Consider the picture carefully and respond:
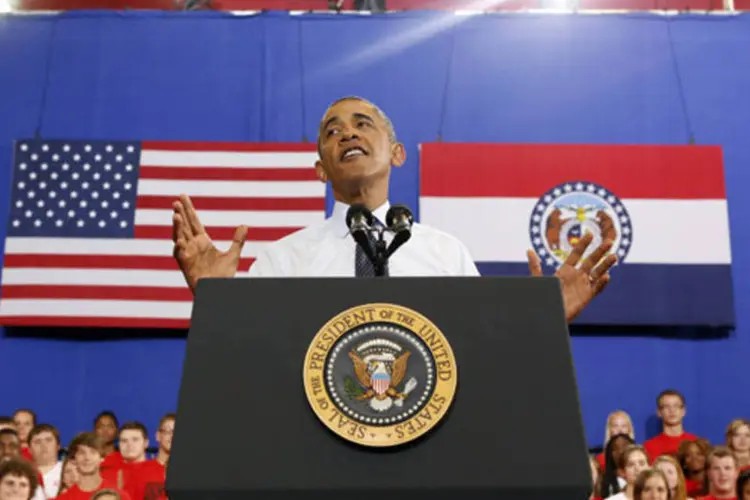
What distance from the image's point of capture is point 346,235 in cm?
216

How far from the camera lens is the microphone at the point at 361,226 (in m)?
1.52

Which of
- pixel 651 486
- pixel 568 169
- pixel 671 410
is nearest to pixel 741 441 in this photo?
pixel 671 410

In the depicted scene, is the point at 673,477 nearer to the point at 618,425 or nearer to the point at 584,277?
the point at 618,425

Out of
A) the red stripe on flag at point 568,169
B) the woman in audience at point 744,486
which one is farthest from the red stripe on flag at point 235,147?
the woman in audience at point 744,486

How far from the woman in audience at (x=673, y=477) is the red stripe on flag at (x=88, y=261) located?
12.8 feet

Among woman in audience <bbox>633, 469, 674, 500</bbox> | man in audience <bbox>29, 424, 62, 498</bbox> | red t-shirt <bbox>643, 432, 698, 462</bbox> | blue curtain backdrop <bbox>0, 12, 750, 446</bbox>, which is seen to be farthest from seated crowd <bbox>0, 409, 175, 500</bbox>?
red t-shirt <bbox>643, 432, 698, 462</bbox>

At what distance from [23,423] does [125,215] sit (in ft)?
5.69

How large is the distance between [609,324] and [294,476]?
6.07 metres

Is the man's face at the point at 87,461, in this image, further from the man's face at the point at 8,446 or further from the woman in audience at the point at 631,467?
the woman in audience at the point at 631,467

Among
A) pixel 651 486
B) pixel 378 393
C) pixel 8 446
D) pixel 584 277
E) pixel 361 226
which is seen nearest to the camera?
pixel 378 393

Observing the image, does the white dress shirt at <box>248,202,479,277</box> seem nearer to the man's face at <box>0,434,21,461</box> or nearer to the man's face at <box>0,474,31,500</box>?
the man's face at <box>0,474,31,500</box>

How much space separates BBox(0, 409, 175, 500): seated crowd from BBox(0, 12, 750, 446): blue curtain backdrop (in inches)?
52.0

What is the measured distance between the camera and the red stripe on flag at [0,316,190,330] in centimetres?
691

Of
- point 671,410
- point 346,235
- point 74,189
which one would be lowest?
point 671,410
